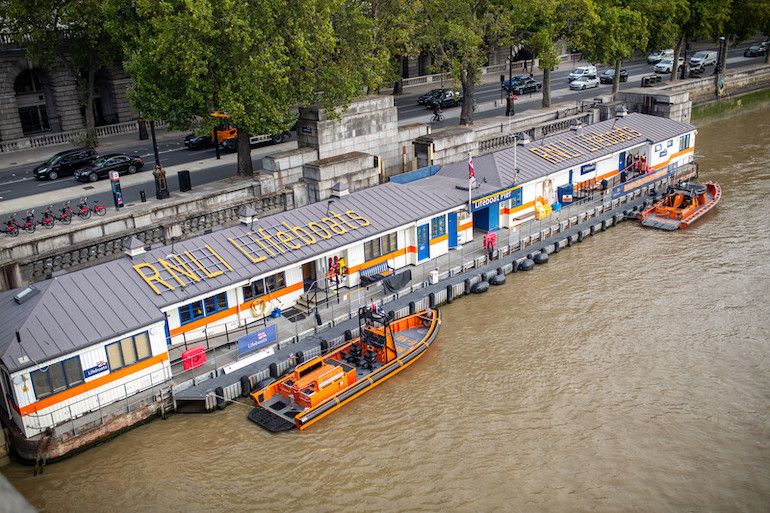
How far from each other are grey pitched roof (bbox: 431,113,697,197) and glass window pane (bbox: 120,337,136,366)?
21.7 metres

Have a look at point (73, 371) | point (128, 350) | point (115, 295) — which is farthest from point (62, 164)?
point (73, 371)

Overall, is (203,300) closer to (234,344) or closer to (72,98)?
(234,344)

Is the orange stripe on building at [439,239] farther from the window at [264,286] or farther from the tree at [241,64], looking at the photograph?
the tree at [241,64]

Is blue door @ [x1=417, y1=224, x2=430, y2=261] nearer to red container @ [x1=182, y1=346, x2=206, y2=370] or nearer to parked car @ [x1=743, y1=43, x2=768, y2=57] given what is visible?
red container @ [x1=182, y1=346, x2=206, y2=370]

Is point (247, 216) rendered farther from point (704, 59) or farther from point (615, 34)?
point (704, 59)

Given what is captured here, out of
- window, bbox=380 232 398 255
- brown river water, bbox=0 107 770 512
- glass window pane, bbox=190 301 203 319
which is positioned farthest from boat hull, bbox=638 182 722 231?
glass window pane, bbox=190 301 203 319

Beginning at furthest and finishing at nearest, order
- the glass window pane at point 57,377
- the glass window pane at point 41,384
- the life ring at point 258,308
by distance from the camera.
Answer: the life ring at point 258,308, the glass window pane at point 57,377, the glass window pane at point 41,384

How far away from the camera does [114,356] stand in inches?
1096

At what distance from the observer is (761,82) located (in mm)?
91125

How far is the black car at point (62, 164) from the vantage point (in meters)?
47.6

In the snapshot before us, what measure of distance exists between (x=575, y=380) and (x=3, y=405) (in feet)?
78.6

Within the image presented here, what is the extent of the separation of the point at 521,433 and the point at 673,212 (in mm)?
25671

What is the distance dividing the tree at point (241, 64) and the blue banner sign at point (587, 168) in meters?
17.0

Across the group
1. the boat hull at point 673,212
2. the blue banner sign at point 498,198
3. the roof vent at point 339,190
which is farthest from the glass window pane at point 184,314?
the boat hull at point 673,212
